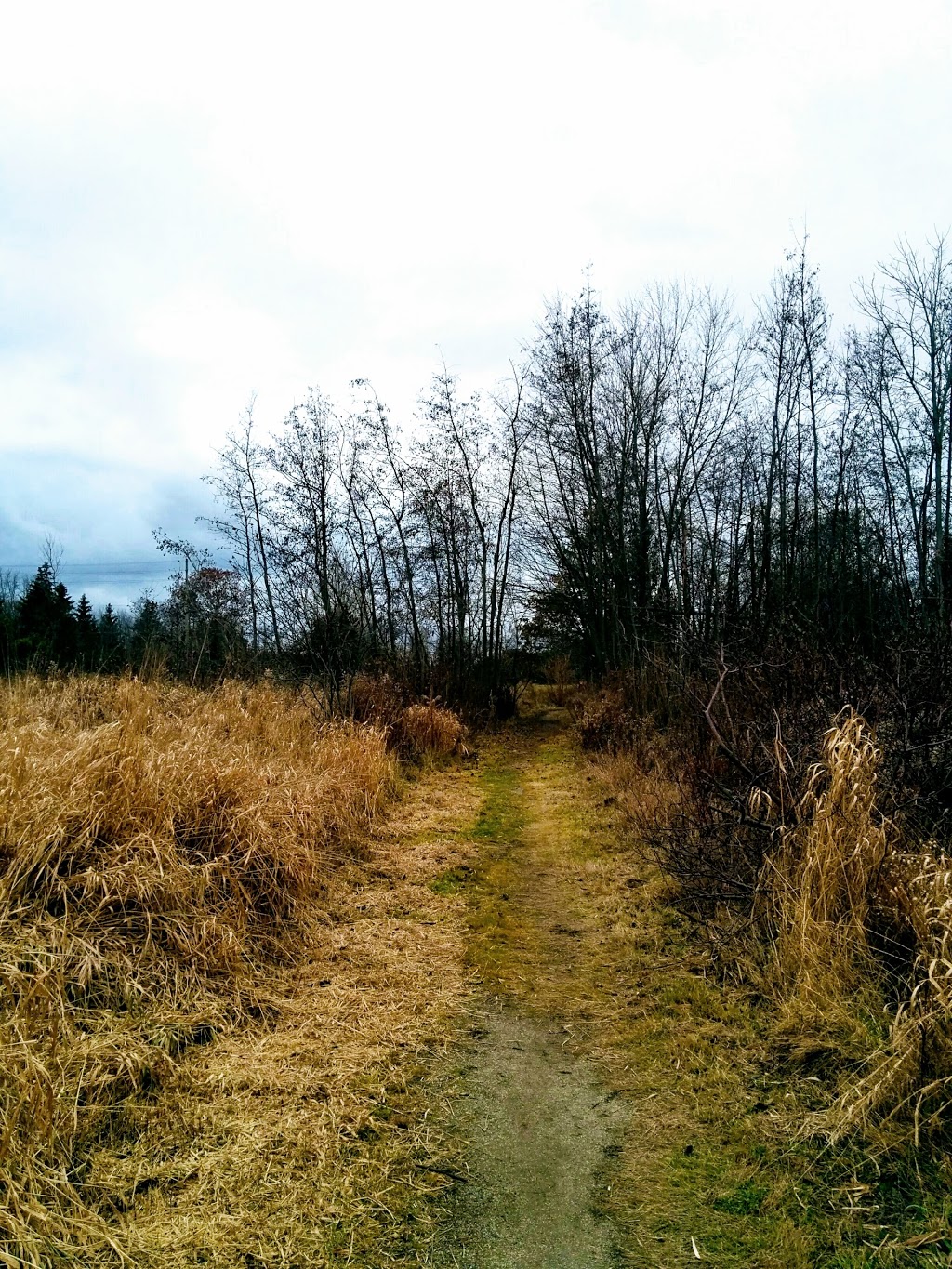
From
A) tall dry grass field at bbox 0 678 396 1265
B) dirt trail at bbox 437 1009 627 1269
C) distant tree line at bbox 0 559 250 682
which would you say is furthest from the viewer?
distant tree line at bbox 0 559 250 682

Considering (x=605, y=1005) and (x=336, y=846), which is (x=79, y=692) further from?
(x=605, y=1005)

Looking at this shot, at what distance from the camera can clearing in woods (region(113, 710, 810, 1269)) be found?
6.99 ft

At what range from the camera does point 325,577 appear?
11867 mm

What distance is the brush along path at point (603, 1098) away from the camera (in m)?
2.13

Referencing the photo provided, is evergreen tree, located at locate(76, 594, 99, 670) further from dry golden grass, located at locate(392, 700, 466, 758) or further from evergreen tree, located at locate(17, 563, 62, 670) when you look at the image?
dry golden grass, located at locate(392, 700, 466, 758)

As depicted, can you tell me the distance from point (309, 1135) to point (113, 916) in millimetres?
1530

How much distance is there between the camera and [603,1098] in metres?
2.84

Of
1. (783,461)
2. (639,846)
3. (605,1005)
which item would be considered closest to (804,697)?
(639,846)

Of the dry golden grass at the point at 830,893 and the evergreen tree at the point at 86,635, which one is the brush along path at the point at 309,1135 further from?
the evergreen tree at the point at 86,635

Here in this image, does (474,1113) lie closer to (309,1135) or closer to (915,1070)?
(309,1135)

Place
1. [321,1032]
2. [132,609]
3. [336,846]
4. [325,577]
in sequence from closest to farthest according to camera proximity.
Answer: [321,1032] < [336,846] < [325,577] < [132,609]

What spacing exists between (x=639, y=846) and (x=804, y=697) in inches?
77.8

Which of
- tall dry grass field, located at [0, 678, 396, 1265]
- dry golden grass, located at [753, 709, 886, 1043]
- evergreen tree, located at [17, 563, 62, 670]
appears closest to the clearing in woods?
tall dry grass field, located at [0, 678, 396, 1265]

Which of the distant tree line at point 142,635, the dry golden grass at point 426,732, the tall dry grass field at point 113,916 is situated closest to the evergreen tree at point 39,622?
the distant tree line at point 142,635
